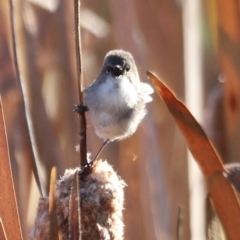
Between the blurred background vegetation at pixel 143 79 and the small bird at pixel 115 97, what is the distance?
23 cm

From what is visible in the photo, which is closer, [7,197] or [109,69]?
[7,197]

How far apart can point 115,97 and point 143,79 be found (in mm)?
434

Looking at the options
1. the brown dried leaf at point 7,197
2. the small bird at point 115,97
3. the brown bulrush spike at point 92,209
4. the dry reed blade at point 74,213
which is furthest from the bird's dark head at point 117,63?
the dry reed blade at point 74,213

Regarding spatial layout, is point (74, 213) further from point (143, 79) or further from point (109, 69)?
point (143, 79)

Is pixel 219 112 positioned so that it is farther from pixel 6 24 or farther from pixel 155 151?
pixel 6 24

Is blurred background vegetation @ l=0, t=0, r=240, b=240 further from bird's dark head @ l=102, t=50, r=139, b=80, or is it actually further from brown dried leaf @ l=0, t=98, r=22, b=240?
brown dried leaf @ l=0, t=98, r=22, b=240

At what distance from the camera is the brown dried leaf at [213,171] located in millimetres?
768

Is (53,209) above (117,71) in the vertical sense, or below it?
below

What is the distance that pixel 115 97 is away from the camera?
1303 mm

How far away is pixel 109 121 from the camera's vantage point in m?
1.32

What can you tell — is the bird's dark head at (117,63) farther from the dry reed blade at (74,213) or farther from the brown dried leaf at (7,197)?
the dry reed blade at (74,213)

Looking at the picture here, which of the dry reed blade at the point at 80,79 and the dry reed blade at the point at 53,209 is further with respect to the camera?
the dry reed blade at the point at 80,79

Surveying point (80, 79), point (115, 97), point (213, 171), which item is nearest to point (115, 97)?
point (115, 97)

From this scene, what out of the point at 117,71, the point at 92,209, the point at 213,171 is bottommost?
the point at 92,209
